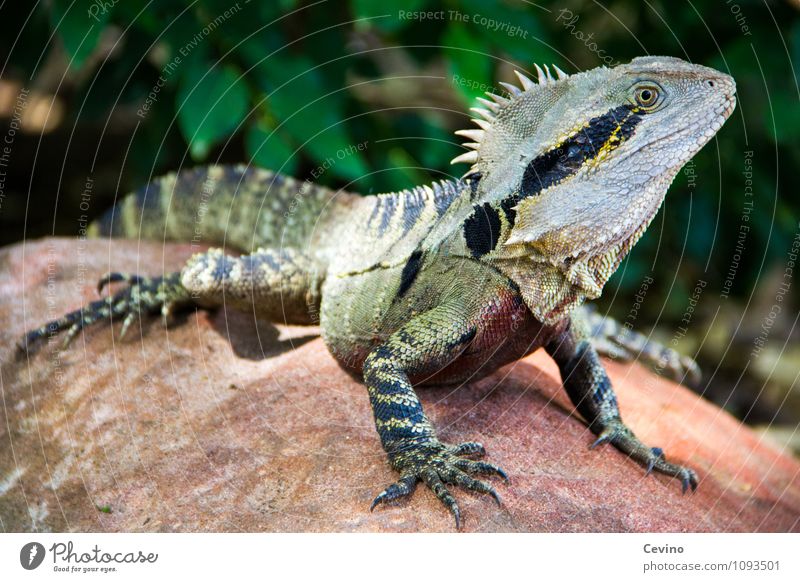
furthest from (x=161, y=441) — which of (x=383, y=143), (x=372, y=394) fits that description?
(x=383, y=143)

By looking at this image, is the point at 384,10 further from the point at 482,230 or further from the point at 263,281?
the point at 482,230

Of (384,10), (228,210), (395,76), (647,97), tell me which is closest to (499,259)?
(647,97)

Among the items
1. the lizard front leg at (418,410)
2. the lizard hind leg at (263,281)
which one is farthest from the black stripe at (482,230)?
the lizard hind leg at (263,281)

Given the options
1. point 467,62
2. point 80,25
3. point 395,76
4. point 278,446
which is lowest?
point 278,446

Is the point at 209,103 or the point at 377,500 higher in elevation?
the point at 209,103

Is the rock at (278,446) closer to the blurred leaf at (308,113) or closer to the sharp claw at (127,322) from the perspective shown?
the sharp claw at (127,322)
